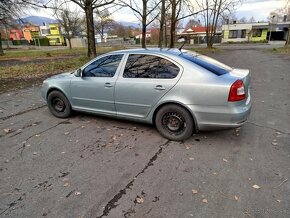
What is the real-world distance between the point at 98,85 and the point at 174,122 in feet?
5.66

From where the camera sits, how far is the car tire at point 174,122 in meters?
Result: 3.91

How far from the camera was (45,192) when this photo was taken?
283 cm

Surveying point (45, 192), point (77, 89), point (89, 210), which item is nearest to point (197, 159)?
point (89, 210)

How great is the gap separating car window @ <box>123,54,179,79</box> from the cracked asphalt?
114 centimetres

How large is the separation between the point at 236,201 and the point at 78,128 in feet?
10.9

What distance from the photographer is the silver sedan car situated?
3.64m

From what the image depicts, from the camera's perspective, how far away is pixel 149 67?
4145 millimetres

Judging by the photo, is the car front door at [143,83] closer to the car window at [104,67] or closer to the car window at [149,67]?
the car window at [149,67]

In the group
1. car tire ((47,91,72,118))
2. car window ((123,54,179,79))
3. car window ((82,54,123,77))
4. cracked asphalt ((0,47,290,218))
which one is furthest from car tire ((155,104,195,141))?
car tire ((47,91,72,118))

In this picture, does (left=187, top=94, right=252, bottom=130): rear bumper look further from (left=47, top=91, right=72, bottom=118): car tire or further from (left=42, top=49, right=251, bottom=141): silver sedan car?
(left=47, top=91, right=72, bottom=118): car tire

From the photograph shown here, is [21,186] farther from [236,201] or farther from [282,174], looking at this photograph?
[282,174]

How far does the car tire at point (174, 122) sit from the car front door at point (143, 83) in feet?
0.84

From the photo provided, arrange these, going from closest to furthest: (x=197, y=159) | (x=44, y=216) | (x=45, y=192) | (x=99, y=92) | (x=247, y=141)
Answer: (x=44, y=216) → (x=45, y=192) → (x=197, y=159) → (x=247, y=141) → (x=99, y=92)

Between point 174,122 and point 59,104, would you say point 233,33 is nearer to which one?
point 59,104
